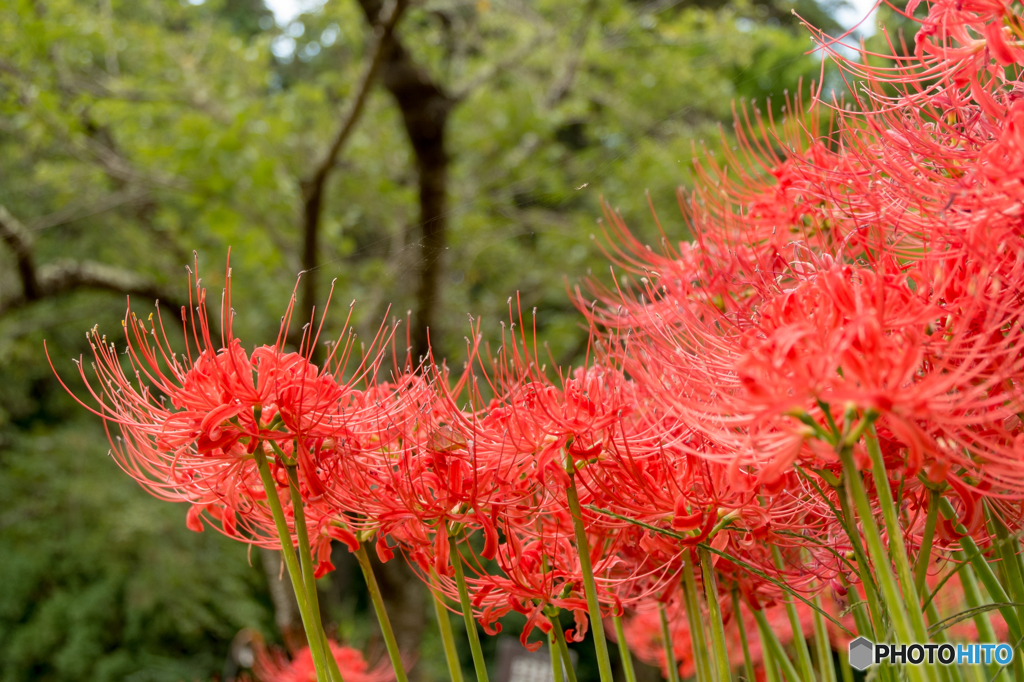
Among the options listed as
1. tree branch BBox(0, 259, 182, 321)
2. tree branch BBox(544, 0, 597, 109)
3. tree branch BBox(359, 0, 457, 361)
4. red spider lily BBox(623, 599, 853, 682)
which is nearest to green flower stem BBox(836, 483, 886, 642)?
red spider lily BBox(623, 599, 853, 682)

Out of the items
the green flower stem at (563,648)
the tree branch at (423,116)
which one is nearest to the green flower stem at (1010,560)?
the green flower stem at (563,648)

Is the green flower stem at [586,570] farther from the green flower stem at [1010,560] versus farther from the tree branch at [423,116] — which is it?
the tree branch at [423,116]

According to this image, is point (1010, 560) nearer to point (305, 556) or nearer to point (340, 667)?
point (305, 556)

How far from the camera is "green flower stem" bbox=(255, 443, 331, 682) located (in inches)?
17.4

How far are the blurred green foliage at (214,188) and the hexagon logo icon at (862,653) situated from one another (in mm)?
1757

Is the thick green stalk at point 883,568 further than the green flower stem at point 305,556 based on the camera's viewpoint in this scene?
No

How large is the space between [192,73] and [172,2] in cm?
27

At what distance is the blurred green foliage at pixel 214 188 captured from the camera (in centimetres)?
274

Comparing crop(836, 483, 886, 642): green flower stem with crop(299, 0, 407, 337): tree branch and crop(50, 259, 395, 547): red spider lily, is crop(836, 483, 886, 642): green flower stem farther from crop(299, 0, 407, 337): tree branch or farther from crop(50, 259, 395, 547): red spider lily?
crop(299, 0, 407, 337): tree branch

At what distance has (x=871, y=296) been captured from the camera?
36 cm

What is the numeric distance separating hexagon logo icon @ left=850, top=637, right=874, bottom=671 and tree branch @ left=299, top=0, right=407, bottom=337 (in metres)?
1.71

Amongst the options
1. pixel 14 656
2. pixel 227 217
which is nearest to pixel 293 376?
pixel 227 217

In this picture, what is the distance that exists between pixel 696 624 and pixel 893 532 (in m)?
0.20

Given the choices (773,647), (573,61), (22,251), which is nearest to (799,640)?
(773,647)
